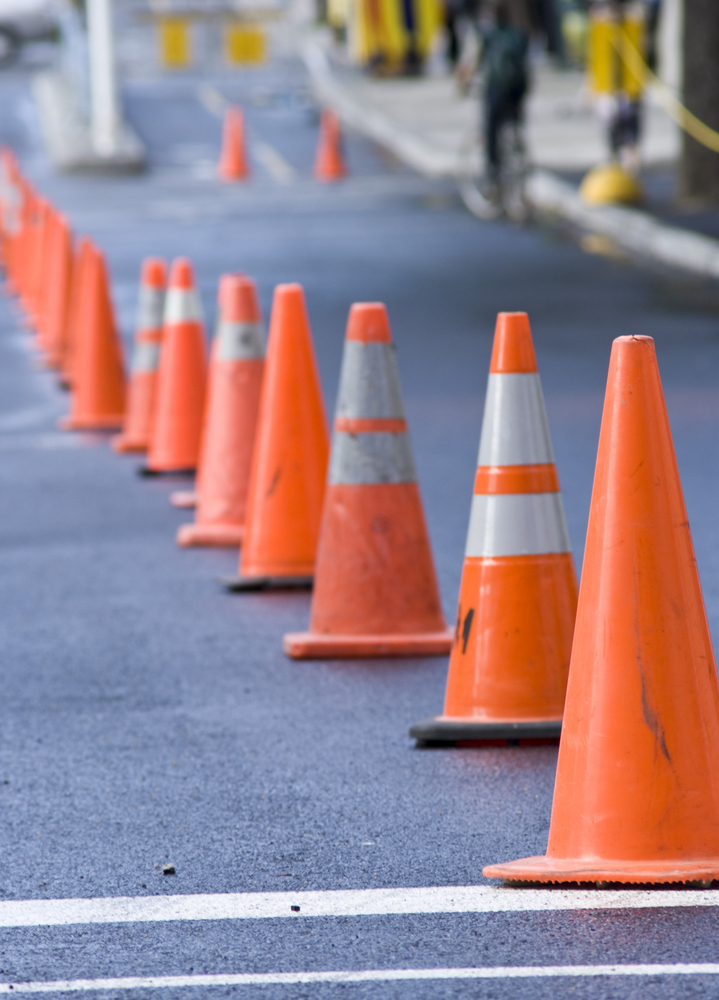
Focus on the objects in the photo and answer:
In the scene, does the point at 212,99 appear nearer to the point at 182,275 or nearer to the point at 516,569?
the point at 182,275

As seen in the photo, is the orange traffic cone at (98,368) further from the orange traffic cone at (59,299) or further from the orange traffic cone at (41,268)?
the orange traffic cone at (41,268)

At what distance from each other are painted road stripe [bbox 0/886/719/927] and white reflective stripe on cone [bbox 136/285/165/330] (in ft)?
19.0

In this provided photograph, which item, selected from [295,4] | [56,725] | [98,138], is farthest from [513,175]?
[295,4]

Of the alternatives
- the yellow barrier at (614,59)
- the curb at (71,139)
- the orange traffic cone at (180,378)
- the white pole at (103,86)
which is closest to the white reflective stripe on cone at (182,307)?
the orange traffic cone at (180,378)

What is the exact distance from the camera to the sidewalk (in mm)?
18250

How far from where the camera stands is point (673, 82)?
1298 inches

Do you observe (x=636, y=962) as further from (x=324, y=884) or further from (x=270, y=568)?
(x=270, y=568)

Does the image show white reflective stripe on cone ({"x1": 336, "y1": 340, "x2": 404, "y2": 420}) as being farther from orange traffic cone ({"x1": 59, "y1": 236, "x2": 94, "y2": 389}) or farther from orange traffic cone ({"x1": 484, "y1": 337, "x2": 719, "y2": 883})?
orange traffic cone ({"x1": 59, "y1": 236, "x2": 94, "y2": 389})

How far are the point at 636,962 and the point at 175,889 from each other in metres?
0.92

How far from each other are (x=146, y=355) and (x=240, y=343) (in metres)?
1.95

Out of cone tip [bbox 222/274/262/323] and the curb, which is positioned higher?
cone tip [bbox 222/274/262/323]

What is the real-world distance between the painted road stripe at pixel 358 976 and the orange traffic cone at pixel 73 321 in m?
8.22

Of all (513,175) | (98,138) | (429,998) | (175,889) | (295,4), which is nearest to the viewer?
(429,998)

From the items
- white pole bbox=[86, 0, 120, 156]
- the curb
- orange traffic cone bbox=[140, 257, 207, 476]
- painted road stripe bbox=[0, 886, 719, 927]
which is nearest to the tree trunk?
orange traffic cone bbox=[140, 257, 207, 476]
